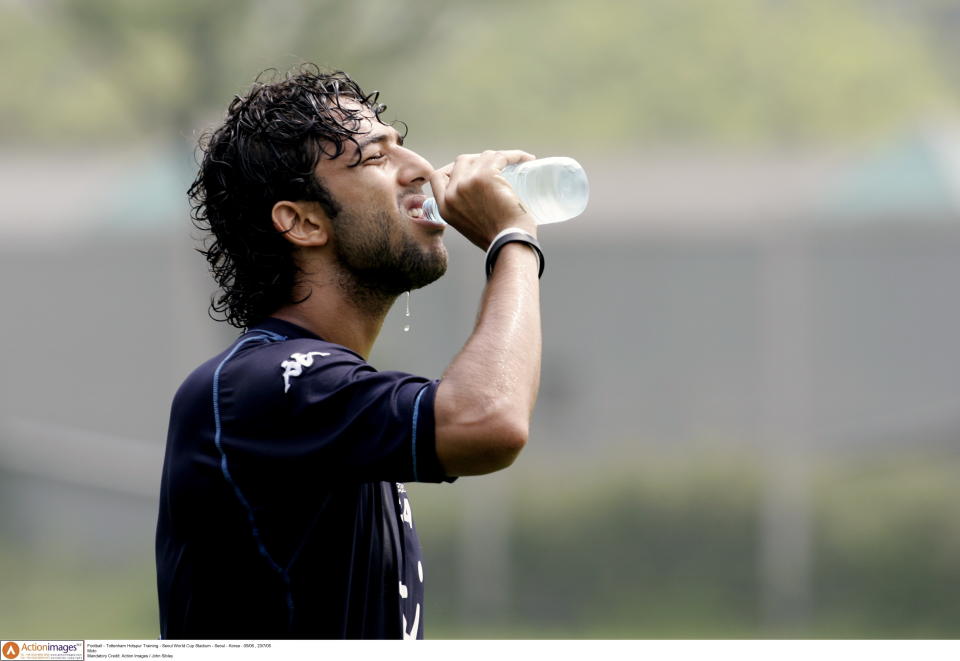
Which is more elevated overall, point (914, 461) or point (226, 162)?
point (914, 461)

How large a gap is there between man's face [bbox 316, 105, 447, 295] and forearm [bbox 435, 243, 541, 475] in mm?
378

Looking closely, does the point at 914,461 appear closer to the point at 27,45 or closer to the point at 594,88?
the point at 594,88

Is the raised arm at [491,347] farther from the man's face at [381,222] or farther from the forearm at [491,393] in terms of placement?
the man's face at [381,222]

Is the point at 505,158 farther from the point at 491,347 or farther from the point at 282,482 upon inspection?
the point at 282,482

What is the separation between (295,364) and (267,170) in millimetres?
621

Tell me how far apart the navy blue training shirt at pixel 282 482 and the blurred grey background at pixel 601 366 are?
7.32 m

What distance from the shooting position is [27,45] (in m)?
11.8

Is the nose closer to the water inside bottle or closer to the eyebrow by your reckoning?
the eyebrow

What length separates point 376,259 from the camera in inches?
110

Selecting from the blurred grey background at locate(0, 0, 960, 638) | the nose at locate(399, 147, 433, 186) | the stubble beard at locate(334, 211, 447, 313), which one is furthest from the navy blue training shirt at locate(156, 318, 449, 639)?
the blurred grey background at locate(0, 0, 960, 638)

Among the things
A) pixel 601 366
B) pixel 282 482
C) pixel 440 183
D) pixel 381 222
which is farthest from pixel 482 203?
pixel 601 366
